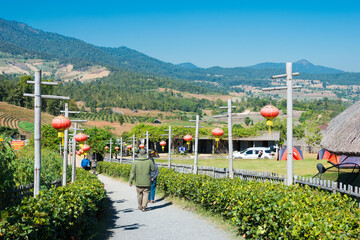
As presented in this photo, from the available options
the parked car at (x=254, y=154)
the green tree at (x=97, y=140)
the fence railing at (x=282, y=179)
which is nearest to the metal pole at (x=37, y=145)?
the fence railing at (x=282, y=179)

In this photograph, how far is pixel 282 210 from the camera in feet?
19.4

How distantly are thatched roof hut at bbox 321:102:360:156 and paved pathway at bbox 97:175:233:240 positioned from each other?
4150 mm

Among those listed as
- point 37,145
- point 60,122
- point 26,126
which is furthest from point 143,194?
point 26,126

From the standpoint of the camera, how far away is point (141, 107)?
5753 inches

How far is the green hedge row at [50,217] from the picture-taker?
15.4 ft

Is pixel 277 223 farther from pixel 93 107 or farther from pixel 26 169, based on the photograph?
pixel 93 107

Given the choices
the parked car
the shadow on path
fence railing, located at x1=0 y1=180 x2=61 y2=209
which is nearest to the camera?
fence railing, located at x1=0 y1=180 x2=61 y2=209

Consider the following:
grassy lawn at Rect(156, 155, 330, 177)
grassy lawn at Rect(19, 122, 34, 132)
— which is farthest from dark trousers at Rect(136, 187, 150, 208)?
grassy lawn at Rect(19, 122, 34, 132)

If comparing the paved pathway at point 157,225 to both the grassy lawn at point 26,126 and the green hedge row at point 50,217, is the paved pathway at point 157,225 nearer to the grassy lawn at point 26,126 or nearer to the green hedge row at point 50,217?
the green hedge row at point 50,217

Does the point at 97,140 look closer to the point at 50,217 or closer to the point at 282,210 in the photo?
the point at 50,217

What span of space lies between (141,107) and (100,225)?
138m

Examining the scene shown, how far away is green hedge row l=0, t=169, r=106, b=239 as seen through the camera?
184 inches

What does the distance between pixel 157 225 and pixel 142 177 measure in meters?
2.13

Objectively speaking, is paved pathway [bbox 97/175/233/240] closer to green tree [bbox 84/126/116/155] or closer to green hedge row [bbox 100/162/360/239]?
green hedge row [bbox 100/162/360/239]
